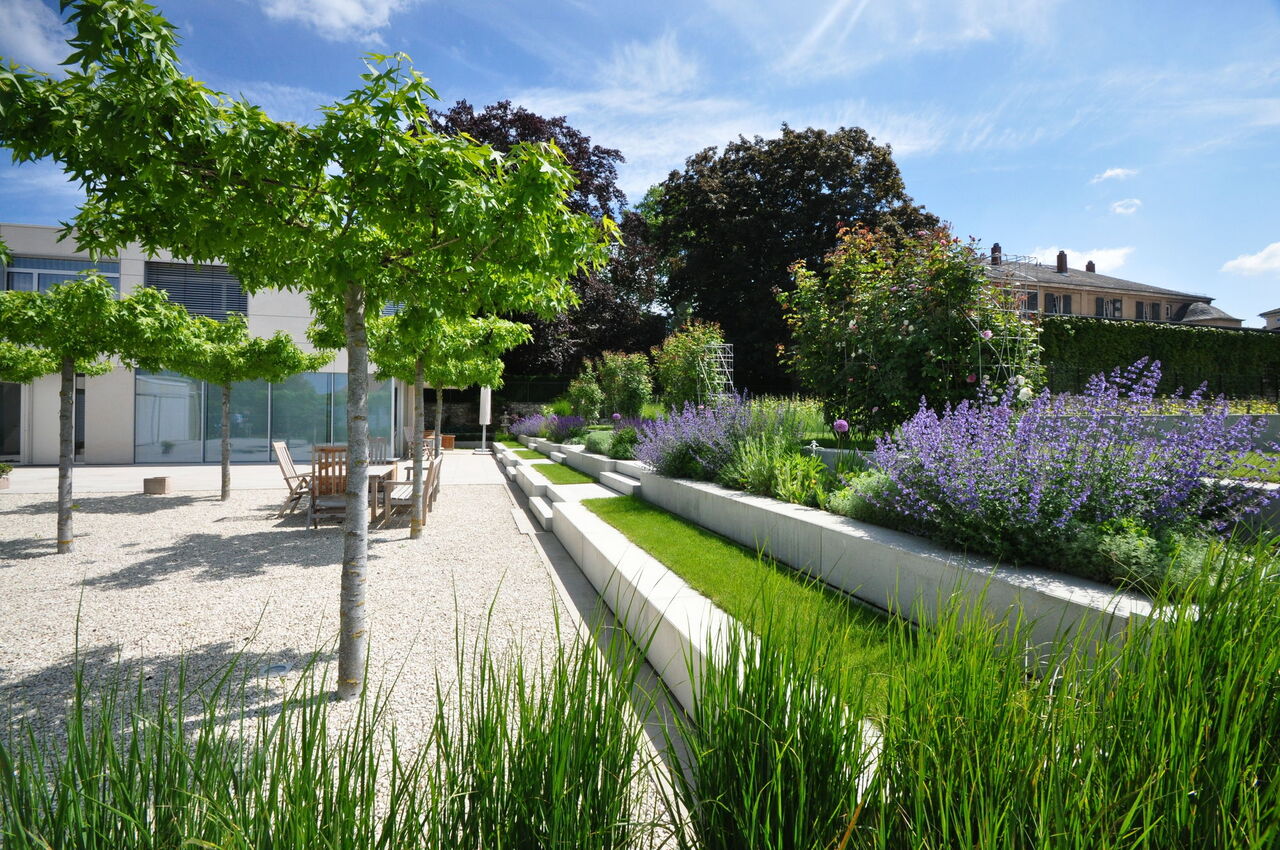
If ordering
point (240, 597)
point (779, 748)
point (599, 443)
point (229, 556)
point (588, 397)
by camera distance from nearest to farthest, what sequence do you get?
1. point (779, 748)
2. point (240, 597)
3. point (229, 556)
4. point (599, 443)
5. point (588, 397)

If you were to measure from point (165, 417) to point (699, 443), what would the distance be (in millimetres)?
16339

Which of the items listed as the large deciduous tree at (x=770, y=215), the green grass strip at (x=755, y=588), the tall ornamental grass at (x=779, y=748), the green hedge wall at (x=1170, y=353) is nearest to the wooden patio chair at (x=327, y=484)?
the green grass strip at (x=755, y=588)

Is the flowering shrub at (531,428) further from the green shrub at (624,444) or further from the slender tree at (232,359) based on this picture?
the slender tree at (232,359)

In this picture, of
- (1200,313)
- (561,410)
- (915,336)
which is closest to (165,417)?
(561,410)

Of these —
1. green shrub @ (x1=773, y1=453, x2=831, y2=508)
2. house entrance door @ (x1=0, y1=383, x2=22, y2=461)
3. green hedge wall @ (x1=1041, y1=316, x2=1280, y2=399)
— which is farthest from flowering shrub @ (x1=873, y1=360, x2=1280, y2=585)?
house entrance door @ (x1=0, y1=383, x2=22, y2=461)

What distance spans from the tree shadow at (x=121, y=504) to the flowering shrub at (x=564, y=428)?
9079 mm

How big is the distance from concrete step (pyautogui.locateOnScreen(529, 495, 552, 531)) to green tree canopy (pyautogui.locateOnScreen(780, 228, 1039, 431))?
4178 millimetres

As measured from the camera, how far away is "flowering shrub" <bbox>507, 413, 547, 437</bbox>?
22.0 metres

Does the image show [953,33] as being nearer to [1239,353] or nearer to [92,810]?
[92,810]

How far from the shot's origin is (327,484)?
8.66m

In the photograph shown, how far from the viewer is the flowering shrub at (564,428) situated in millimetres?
18425

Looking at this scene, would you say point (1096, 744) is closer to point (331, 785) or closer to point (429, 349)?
point (331, 785)

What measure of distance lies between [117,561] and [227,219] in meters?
5.28

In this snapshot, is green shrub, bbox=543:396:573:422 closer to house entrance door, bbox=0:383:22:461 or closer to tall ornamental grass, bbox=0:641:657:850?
house entrance door, bbox=0:383:22:461
